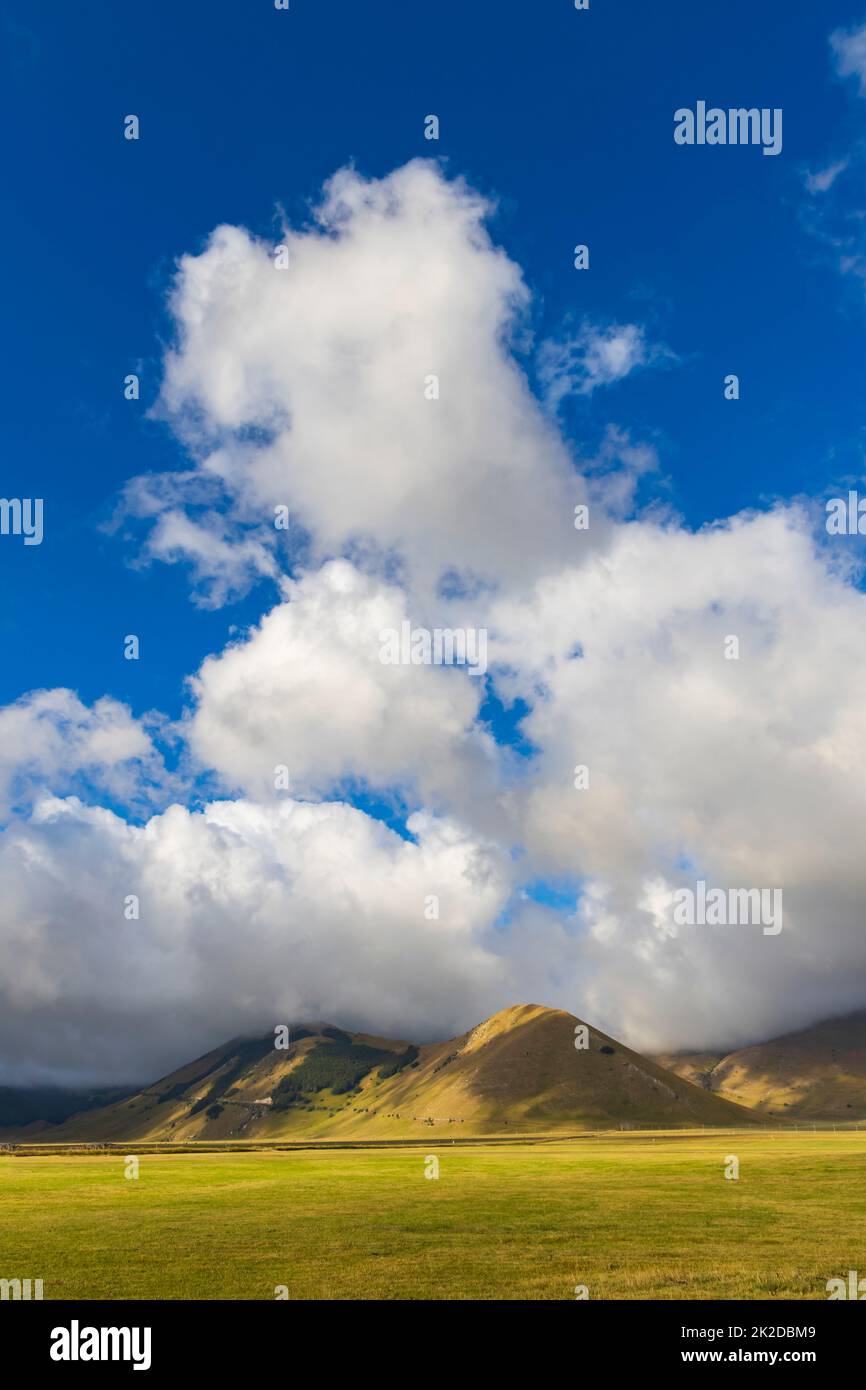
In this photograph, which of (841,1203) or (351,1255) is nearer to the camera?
(351,1255)

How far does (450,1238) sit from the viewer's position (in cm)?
4141

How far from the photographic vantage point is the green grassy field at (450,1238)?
102 feet

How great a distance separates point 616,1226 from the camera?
44406 millimetres

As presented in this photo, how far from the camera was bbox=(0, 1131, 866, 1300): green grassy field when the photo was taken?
102 ft
